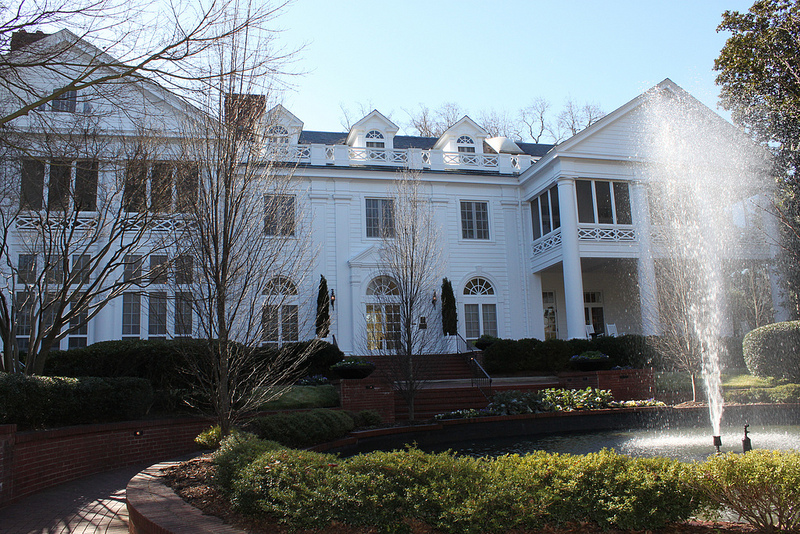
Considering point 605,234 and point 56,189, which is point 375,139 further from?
point 56,189

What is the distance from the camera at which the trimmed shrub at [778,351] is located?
1689 centimetres

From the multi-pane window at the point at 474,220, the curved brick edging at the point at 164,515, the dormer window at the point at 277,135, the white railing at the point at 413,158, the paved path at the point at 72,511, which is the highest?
the white railing at the point at 413,158

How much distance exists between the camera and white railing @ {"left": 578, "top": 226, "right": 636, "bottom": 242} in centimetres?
2200

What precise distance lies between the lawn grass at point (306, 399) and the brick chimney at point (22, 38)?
768cm

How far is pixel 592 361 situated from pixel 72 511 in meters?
13.5

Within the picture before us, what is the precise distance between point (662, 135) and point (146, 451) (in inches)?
867

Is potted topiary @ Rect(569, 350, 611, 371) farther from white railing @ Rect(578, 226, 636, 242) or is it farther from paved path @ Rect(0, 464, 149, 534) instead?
paved path @ Rect(0, 464, 149, 534)

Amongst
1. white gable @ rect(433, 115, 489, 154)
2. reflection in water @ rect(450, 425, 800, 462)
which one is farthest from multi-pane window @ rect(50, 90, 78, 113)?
white gable @ rect(433, 115, 489, 154)

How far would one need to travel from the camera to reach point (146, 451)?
394 inches

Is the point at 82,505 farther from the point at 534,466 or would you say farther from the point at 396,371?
the point at 396,371

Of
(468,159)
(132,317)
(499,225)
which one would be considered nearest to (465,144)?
(468,159)

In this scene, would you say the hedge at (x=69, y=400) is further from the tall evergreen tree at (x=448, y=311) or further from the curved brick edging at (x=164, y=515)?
the tall evergreen tree at (x=448, y=311)

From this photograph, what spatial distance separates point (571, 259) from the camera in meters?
21.2

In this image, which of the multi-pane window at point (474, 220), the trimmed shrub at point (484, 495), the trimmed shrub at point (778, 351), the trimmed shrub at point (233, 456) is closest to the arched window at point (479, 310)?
the multi-pane window at point (474, 220)
